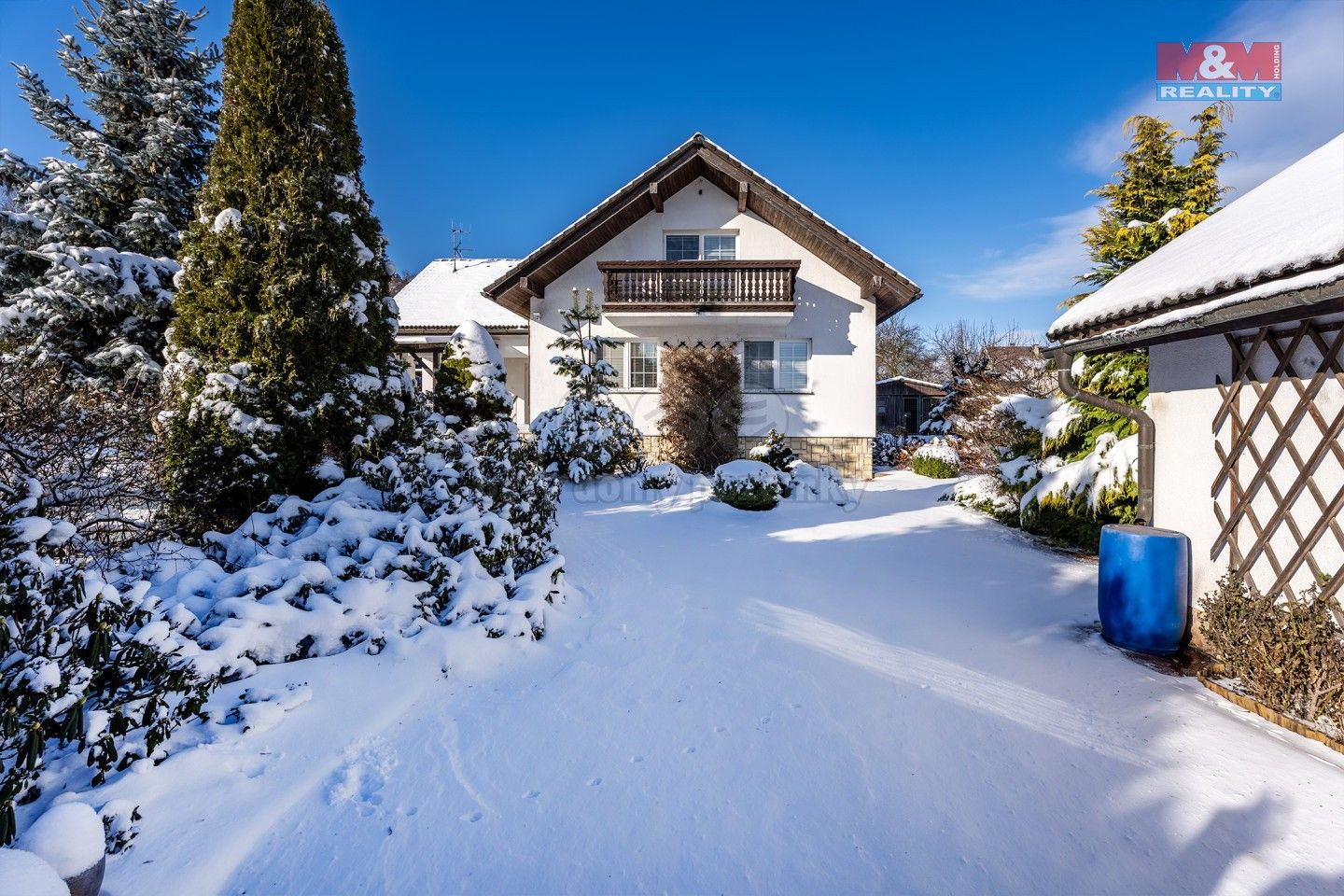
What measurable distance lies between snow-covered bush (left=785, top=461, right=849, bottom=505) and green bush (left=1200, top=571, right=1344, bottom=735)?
6713mm

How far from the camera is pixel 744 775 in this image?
2678 millimetres

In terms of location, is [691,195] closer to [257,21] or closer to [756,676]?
[257,21]

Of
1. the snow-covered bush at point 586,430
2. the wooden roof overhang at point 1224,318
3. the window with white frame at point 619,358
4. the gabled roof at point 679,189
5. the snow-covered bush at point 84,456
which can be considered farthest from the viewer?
the window with white frame at point 619,358

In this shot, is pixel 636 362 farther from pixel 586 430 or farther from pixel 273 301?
pixel 273 301

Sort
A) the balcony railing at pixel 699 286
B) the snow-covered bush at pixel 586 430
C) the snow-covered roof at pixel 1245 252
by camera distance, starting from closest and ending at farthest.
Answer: the snow-covered roof at pixel 1245 252 → the snow-covered bush at pixel 586 430 → the balcony railing at pixel 699 286

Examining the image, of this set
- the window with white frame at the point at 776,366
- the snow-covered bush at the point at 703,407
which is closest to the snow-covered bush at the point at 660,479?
the snow-covered bush at the point at 703,407

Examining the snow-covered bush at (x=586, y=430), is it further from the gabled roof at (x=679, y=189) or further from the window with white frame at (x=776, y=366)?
the window with white frame at (x=776, y=366)

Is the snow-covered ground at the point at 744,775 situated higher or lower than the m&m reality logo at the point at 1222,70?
lower

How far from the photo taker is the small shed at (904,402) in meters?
22.7

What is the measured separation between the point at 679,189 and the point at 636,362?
4.79 meters

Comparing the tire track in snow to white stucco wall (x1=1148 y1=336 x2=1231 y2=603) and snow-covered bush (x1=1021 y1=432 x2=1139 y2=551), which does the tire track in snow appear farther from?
snow-covered bush (x1=1021 y1=432 x2=1139 y2=551)

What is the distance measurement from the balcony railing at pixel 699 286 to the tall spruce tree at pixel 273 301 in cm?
873

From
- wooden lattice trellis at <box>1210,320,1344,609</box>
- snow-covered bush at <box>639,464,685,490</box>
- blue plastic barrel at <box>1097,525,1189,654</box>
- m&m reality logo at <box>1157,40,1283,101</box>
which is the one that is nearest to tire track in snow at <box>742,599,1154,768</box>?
blue plastic barrel at <box>1097,525,1189,654</box>

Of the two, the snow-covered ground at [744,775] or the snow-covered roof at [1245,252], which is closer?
the snow-covered ground at [744,775]
